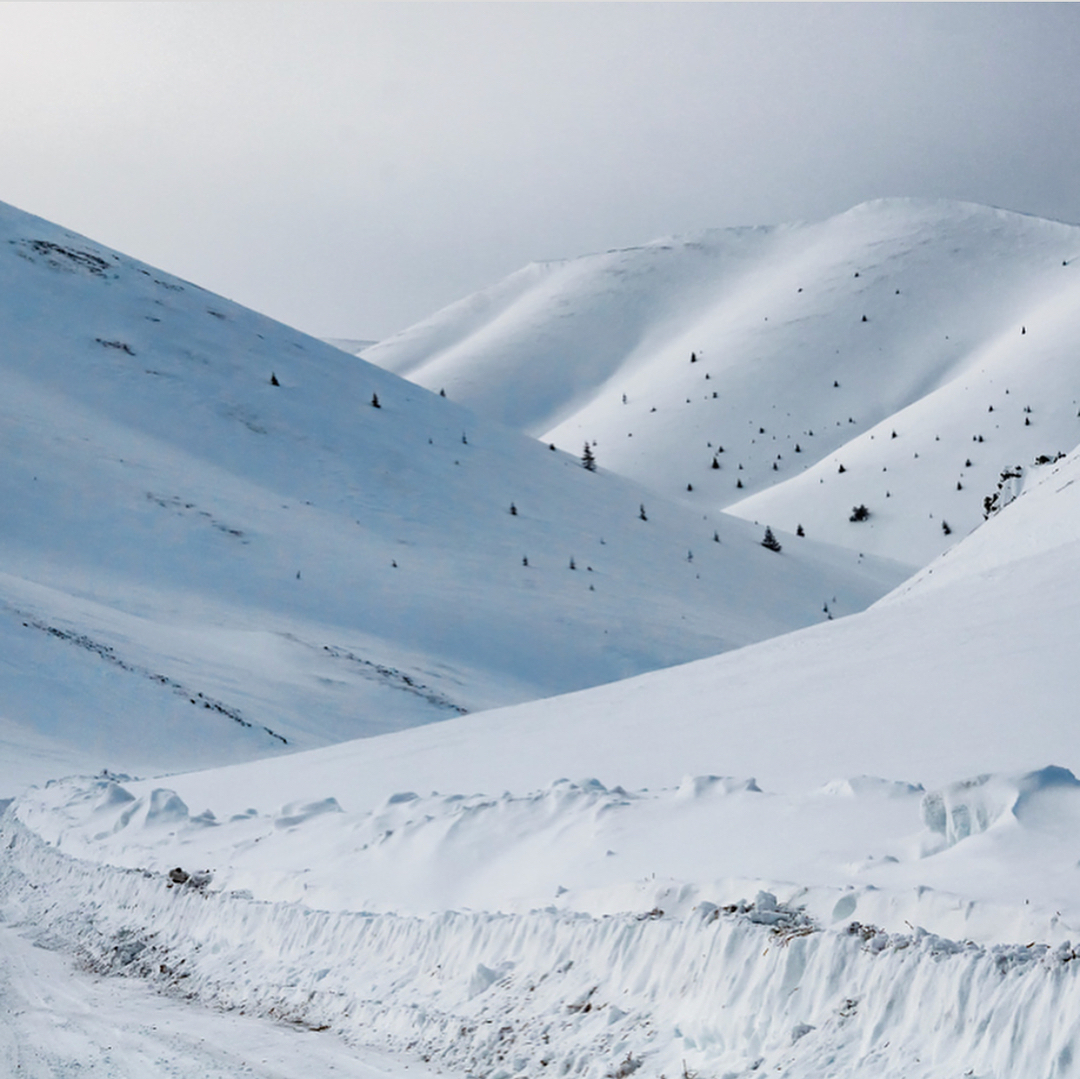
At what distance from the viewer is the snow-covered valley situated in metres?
5.23

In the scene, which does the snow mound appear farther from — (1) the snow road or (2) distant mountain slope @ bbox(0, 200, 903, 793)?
(2) distant mountain slope @ bbox(0, 200, 903, 793)

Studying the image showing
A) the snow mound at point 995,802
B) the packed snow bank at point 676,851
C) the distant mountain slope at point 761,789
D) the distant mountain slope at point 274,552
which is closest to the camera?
the packed snow bank at point 676,851

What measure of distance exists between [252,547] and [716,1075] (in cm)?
2397

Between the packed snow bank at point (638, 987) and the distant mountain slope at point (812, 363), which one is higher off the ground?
the distant mountain slope at point (812, 363)

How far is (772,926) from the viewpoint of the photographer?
526cm

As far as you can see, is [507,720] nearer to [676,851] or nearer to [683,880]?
[676,851]

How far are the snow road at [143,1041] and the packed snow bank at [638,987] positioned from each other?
21 cm

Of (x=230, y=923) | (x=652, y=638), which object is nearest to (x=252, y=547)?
(x=652, y=638)

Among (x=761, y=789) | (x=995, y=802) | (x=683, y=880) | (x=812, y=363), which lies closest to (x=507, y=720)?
(x=761, y=789)

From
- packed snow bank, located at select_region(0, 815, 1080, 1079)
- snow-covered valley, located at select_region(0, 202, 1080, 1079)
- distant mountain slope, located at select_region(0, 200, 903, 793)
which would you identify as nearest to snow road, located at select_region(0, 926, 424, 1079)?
snow-covered valley, located at select_region(0, 202, 1080, 1079)

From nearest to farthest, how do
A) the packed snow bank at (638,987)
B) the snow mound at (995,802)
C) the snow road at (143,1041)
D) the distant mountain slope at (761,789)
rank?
1. the packed snow bank at (638,987)
2. the snow road at (143,1041)
3. the distant mountain slope at (761,789)
4. the snow mound at (995,802)

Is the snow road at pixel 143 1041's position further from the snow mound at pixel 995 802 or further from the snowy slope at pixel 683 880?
the snow mound at pixel 995 802

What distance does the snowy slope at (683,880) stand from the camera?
4.74m

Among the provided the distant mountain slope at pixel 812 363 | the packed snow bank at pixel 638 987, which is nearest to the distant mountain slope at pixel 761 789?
the packed snow bank at pixel 638 987
